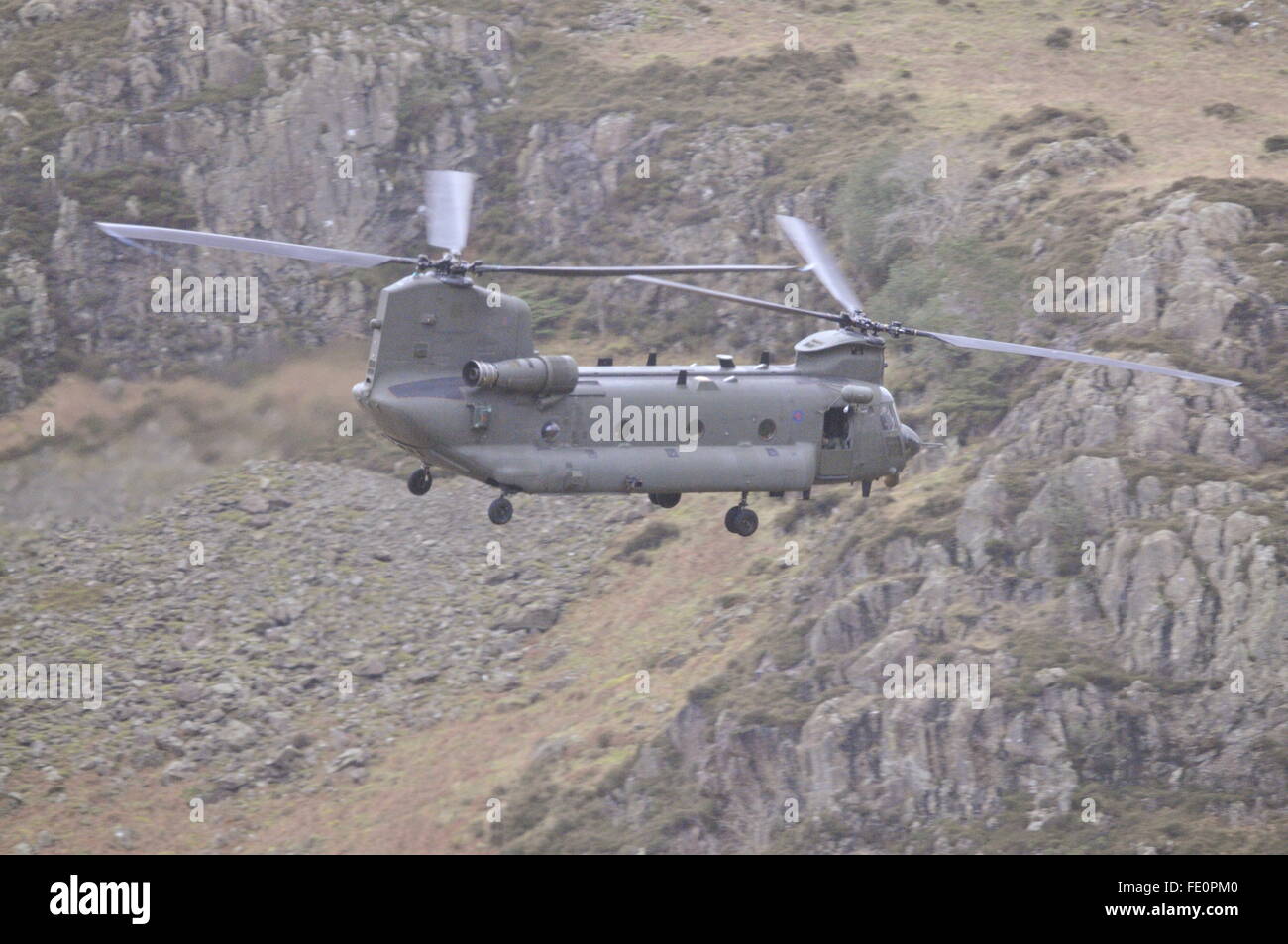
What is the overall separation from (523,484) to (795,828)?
19.1 m

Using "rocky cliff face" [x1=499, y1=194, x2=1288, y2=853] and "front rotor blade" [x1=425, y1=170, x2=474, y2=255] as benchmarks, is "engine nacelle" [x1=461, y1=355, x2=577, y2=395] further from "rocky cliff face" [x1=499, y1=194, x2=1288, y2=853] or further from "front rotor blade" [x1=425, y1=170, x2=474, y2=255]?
"rocky cliff face" [x1=499, y1=194, x2=1288, y2=853]

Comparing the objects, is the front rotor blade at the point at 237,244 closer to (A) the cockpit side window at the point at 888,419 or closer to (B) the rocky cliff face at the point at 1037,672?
(A) the cockpit side window at the point at 888,419

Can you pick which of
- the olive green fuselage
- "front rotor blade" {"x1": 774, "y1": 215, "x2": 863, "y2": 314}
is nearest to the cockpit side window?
the olive green fuselage

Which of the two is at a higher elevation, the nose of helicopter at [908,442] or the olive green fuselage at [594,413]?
the olive green fuselage at [594,413]

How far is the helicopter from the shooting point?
109 ft

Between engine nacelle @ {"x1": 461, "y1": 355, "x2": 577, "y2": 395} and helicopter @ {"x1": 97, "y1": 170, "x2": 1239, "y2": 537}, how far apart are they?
2 cm

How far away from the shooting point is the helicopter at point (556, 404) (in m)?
33.3

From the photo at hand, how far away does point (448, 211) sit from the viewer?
112ft

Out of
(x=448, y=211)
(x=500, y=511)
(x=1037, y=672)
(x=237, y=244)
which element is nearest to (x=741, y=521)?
(x=500, y=511)

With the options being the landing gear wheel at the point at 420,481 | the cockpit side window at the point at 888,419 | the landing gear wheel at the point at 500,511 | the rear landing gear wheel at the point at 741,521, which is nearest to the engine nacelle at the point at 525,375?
the landing gear wheel at the point at 420,481

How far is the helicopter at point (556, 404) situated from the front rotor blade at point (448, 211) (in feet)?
0.08

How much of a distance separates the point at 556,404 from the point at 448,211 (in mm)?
3972

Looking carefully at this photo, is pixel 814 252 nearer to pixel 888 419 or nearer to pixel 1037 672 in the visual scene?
pixel 888 419

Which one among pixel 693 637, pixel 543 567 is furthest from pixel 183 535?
pixel 693 637
